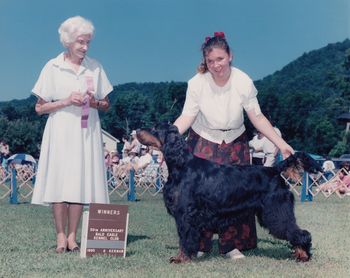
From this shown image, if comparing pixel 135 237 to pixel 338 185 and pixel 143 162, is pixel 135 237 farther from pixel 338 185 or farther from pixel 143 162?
pixel 143 162

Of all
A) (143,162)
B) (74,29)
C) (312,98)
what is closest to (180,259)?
(74,29)

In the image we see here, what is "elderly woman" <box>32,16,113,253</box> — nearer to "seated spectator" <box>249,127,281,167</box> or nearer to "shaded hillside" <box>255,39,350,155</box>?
"seated spectator" <box>249,127,281,167</box>

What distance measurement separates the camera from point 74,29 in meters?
4.20

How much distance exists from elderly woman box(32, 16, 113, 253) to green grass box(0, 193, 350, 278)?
1.48ft

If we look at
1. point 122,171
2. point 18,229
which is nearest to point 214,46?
point 18,229

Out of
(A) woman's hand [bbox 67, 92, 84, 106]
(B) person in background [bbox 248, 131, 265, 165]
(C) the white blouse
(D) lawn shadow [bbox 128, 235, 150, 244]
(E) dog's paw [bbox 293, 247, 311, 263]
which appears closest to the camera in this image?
(E) dog's paw [bbox 293, 247, 311, 263]

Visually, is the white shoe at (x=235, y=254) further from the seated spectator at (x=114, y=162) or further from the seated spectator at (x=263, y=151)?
the seated spectator at (x=114, y=162)

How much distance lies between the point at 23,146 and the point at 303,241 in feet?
146

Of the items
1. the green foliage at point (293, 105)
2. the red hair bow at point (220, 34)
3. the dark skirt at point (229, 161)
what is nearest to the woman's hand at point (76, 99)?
the dark skirt at point (229, 161)

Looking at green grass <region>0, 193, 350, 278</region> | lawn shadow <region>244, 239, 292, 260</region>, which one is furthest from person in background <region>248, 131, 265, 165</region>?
lawn shadow <region>244, 239, 292, 260</region>

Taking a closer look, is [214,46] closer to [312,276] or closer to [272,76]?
[312,276]

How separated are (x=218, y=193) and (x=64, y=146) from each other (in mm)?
1372

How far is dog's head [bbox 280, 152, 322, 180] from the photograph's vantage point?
398cm

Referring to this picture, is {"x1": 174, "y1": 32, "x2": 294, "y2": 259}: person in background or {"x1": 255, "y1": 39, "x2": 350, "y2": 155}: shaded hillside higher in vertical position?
{"x1": 255, "y1": 39, "x2": 350, "y2": 155}: shaded hillside
